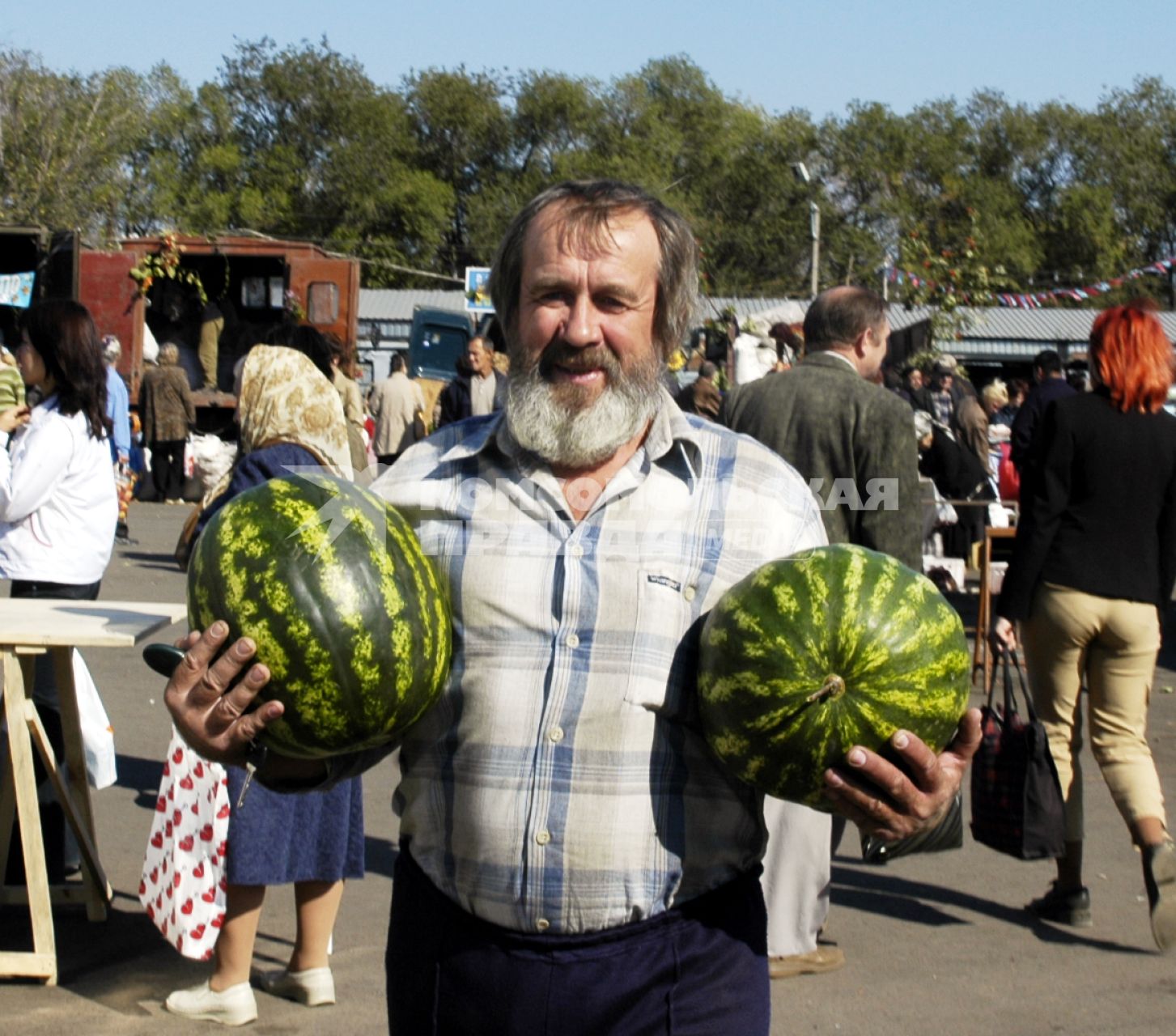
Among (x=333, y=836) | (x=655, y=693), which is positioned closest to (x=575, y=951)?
(x=655, y=693)

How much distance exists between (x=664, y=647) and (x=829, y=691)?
313mm

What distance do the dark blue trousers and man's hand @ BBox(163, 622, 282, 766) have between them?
513 mm

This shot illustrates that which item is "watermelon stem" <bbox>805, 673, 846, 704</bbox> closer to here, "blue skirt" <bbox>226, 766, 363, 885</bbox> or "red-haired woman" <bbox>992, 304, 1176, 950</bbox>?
"blue skirt" <bbox>226, 766, 363, 885</bbox>

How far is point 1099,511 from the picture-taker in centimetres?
555

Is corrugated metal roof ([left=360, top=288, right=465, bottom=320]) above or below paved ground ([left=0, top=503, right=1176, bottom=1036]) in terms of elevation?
above

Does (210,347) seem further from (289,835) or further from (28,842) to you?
(289,835)

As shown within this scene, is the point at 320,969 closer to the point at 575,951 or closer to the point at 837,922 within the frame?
the point at 837,922

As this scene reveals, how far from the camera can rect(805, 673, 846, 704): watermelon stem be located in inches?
83.5

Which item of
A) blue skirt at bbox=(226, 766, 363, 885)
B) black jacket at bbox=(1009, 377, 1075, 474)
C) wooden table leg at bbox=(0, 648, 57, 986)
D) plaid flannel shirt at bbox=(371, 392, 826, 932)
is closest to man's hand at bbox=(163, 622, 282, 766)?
plaid flannel shirt at bbox=(371, 392, 826, 932)

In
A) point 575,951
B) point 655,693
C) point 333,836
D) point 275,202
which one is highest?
point 275,202

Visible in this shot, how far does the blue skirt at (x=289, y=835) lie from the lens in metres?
4.61

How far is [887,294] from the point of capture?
3450cm

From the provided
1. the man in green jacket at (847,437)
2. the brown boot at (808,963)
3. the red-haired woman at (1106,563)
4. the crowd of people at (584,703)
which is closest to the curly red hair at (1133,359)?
the red-haired woman at (1106,563)

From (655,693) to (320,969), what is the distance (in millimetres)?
2942
